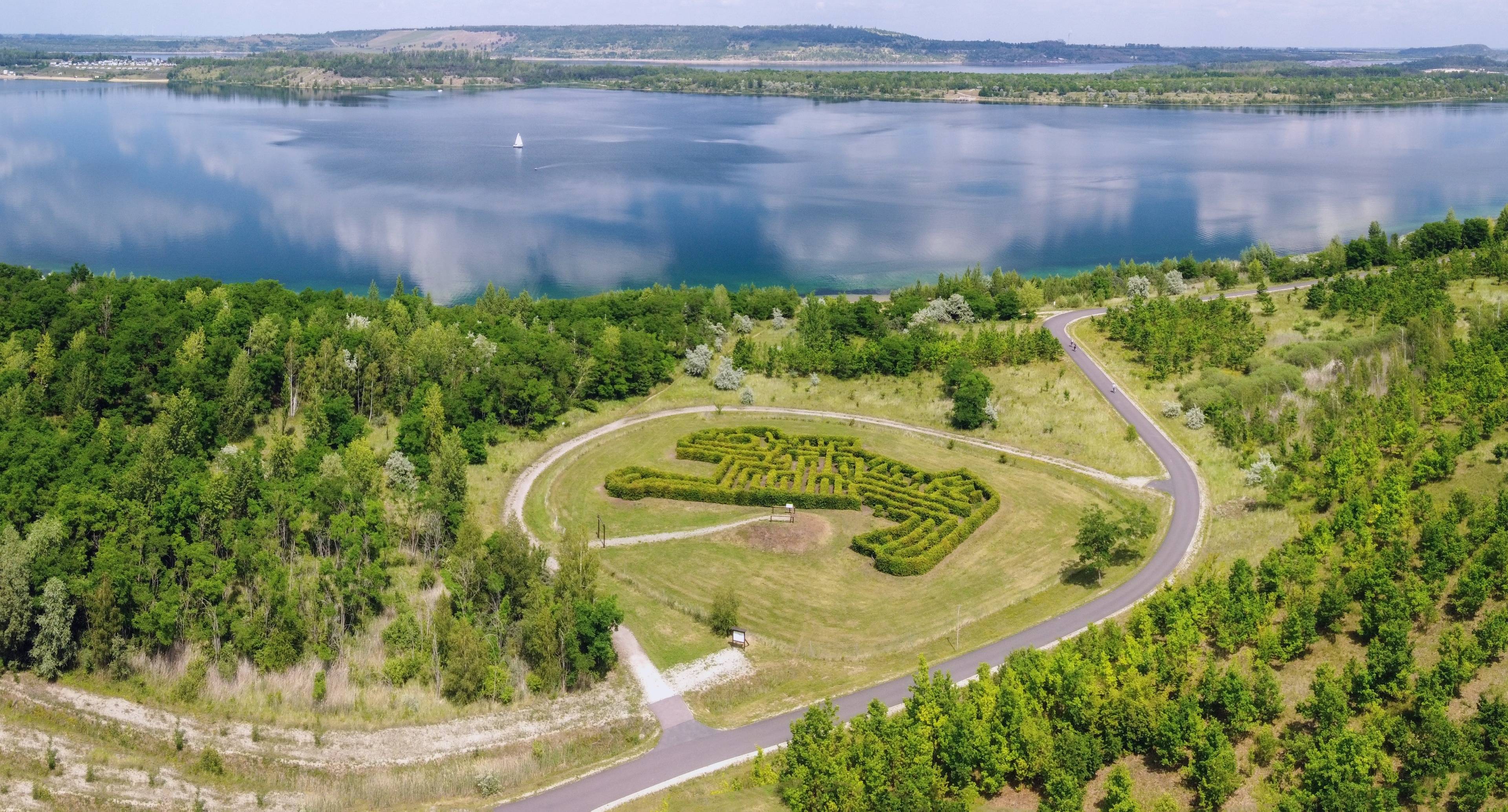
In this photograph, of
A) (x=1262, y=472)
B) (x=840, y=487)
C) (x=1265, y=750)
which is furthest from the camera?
(x=840, y=487)

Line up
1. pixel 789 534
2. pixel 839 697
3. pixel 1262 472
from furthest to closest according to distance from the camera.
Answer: pixel 1262 472
pixel 789 534
pixel 839 697

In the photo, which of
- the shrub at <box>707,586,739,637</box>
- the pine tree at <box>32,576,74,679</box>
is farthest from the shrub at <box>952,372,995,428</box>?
the pine tree at <box>32,576,74,679</box>

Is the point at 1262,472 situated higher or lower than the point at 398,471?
higher

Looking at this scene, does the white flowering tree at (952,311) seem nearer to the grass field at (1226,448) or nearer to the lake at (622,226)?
the grass field at (1226,448)

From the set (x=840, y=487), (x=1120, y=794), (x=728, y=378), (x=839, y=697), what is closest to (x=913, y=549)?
(x=840, y=487)

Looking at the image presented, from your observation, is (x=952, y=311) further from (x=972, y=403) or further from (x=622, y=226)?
(x=622, y=226)

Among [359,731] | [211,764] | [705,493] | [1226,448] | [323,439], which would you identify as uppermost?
[323,439]

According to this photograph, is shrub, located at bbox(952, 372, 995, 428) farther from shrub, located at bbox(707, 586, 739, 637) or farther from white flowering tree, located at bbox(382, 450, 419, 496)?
white flowering tree, located at bbox(382, 450, 419, 496)
